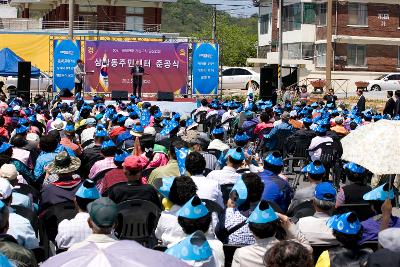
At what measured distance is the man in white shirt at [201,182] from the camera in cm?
854

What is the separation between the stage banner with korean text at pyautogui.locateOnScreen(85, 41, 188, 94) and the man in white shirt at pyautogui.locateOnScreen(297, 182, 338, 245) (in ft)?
94.8

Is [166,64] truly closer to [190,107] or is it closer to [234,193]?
[190,107]

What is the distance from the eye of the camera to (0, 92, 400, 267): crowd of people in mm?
5719

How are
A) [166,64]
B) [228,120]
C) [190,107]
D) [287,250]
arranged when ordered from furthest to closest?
1. [166,64]
2. [190,107]
3. [228,120]
4. [287,250]

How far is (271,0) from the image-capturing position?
72.2 meters

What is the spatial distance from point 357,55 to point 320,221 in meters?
54.4

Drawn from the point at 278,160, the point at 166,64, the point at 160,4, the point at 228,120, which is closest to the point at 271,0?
the point at 160,4

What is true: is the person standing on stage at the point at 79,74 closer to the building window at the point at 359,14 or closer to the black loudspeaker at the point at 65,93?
the black loudspeaker at the point at 65,93

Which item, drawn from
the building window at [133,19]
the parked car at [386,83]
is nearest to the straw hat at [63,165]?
the parked car at [386,83]

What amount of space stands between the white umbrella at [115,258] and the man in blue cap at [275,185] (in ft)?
16.2

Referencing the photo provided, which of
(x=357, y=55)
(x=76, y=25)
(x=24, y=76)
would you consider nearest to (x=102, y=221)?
(x=24, y=76)

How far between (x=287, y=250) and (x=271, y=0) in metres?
68.6

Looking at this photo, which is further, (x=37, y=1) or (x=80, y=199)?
(x=37, y=1)

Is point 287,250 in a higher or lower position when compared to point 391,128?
lower
